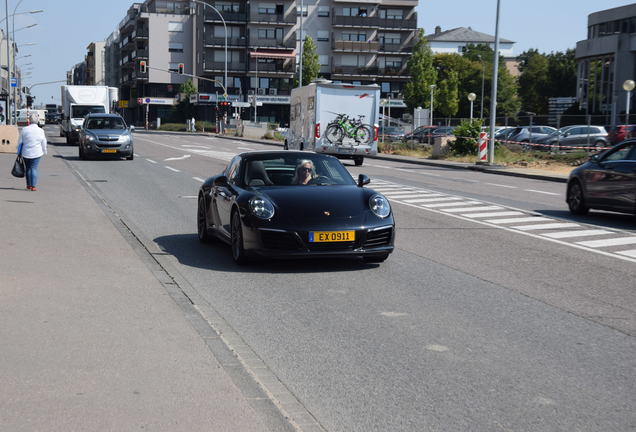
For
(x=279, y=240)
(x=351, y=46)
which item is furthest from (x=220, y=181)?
(x=351, y=46)

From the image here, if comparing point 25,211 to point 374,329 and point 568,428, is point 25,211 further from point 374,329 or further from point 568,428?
point 568,428

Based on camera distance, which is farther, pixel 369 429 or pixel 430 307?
pixel 430 307

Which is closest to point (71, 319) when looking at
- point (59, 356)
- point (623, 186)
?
point (59, 356)

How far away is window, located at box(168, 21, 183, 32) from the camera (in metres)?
114

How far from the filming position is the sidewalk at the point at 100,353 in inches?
182

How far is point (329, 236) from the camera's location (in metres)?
9.63

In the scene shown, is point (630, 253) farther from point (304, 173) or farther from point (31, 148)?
point (31, 148)

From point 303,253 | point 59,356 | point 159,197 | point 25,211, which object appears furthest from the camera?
point 159,197

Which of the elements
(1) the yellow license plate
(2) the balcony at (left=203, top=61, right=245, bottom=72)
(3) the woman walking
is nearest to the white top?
(3) the woman walking

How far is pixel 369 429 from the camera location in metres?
4.67

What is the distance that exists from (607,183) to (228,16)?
91837 millimetres

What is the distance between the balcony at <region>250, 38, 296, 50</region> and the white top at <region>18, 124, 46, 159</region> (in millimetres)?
86532

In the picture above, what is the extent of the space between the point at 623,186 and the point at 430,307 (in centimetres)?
873

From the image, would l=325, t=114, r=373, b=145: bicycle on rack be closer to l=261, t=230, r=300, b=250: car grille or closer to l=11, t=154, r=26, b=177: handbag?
l=11, t=154, r=26, b=177: handbag
